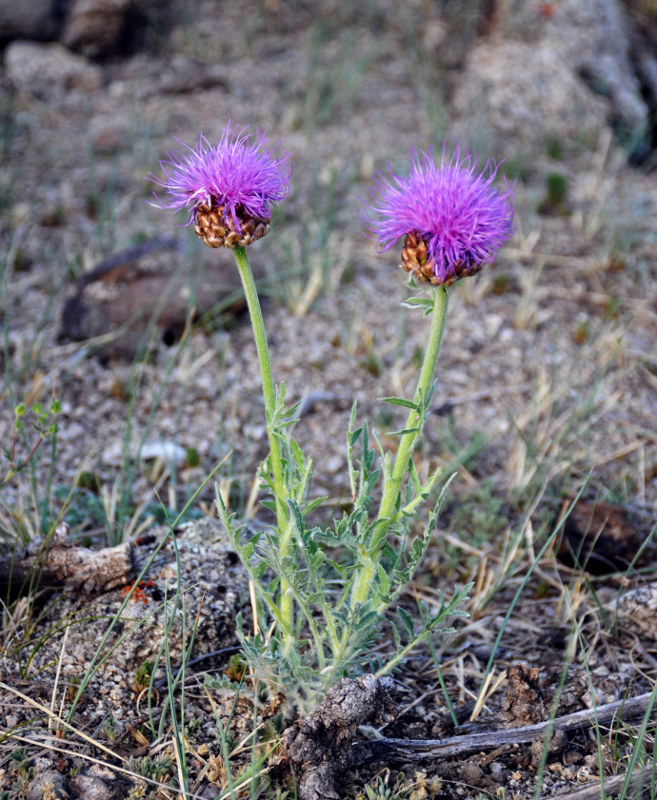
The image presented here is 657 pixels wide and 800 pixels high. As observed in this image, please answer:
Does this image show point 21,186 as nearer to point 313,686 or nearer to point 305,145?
point 305,145

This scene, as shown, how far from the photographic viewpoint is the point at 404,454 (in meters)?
1.68

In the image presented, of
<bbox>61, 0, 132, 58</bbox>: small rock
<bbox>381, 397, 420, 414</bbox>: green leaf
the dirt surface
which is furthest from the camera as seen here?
<bbox>61, 0, 132, 58</bbox>: small rock

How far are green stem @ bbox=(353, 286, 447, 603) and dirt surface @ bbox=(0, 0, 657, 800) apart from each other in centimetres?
46

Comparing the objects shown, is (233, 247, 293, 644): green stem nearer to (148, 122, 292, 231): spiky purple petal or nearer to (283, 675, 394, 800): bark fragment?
(148, 122, 292, 231): spiky purple petal

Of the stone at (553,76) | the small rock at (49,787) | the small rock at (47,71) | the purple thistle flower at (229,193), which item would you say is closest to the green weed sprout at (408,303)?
the purple thistle flower at (229,193)

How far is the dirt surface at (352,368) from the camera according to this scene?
2.00 metres

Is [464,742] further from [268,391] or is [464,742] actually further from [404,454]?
[268,391]

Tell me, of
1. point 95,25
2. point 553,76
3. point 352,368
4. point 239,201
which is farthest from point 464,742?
point 95,25

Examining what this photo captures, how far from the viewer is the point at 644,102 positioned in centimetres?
618

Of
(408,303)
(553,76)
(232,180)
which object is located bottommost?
(408,303)

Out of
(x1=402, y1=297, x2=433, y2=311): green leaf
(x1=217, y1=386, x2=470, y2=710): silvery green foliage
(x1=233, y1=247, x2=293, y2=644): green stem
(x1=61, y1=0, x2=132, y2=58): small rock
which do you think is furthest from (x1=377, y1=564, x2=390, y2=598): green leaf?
(x1=61, y1=0, x2=132, y2=58): small rock

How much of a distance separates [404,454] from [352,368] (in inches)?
77.8

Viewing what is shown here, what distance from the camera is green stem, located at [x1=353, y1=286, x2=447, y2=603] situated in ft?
5.23

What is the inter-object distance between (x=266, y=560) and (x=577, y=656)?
3.80 feet
